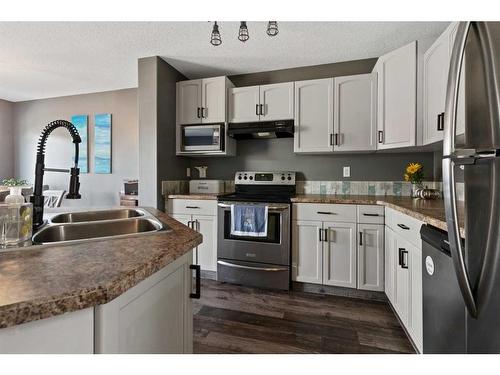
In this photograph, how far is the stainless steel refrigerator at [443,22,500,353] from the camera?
0.68 meters

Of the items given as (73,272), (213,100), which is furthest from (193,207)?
(73,272)

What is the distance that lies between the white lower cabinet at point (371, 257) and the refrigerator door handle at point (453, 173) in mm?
1567

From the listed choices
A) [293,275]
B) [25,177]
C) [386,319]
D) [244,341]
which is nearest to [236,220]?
[293,275]

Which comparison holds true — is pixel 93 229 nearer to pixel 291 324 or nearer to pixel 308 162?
pixel 291 324

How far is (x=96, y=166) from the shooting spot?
4137 mm

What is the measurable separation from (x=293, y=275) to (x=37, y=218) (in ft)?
6.74

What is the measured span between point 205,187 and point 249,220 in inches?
35.1

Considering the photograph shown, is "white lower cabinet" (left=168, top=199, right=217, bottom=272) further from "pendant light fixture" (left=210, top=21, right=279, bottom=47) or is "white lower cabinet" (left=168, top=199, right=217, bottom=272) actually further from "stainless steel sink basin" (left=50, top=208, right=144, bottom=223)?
"pendant light fixture" (left=210, top=21, right=279, bottom=47)

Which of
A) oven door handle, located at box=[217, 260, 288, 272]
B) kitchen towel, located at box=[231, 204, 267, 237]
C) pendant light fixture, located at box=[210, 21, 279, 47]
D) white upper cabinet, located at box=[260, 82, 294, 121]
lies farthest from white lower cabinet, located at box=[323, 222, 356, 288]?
pendant light fixture, located at box=[210, 21, 279, 47]

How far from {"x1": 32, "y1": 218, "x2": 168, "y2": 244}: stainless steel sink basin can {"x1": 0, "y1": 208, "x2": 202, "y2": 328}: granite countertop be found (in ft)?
0.81

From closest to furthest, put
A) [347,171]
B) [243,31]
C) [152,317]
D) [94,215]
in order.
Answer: [152,317] → [94,215] → [243,31] → [347,171]

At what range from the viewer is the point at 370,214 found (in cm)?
227

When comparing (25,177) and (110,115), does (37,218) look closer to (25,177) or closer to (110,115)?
(110,115)

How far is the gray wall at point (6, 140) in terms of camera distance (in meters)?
4.45
